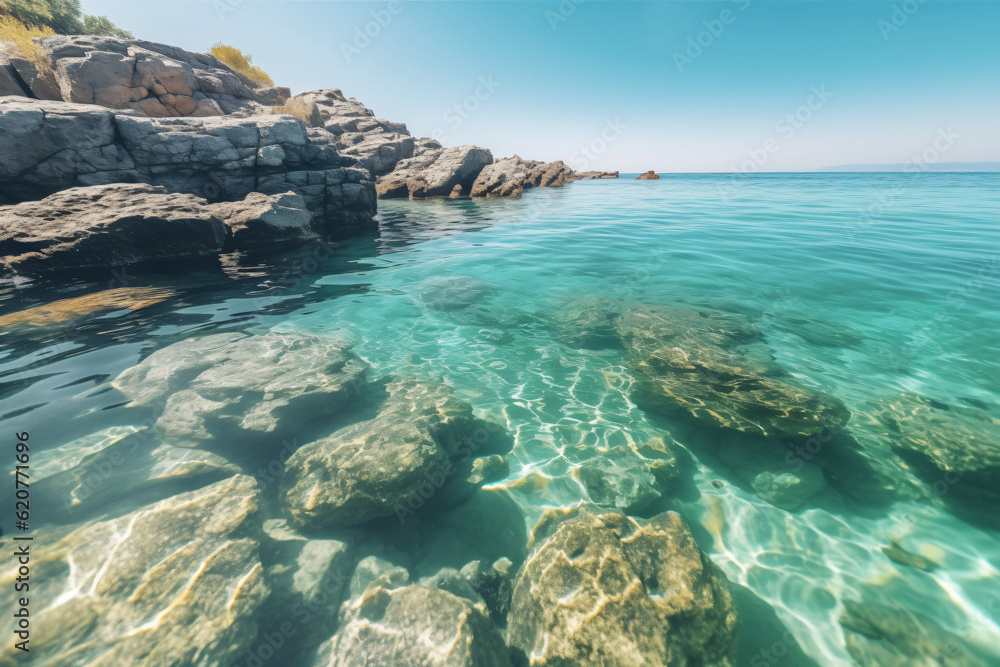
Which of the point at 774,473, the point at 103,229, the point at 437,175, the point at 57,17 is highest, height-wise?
the point at 57,17

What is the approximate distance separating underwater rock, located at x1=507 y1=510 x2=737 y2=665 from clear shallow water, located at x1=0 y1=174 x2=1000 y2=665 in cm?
52

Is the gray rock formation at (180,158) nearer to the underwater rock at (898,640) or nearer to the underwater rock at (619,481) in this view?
the underwater rock at (619,481)

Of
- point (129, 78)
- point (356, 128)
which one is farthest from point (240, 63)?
point (129, 78)

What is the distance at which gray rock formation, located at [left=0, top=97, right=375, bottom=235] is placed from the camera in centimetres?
1056

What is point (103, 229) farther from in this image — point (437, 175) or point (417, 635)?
point (437, 175)

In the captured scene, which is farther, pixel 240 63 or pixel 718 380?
pixel 240 63

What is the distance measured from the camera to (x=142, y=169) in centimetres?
1240

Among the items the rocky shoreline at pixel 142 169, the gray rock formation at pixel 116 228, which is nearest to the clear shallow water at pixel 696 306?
the gray rock formation at pixel 116 228

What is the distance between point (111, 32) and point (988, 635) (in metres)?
51.6

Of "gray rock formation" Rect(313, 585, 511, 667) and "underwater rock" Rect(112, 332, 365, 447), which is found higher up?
"underwater rock" Rect(112, 332, 365, 447)

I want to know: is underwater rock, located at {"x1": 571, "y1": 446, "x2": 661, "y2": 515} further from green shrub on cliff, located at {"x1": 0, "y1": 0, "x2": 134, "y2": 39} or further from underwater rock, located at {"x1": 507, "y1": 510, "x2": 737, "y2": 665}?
green shrub on cliff, located at {"x1": 0, "y1": 0, "x2": 134, "y2": 39}

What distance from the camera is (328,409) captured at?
5324mm

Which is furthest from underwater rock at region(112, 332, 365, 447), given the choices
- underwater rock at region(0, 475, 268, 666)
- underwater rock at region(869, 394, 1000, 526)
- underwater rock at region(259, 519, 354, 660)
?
underwater rock at region(869, 394, 1000, 526)

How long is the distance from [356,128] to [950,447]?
5250 centimetres
